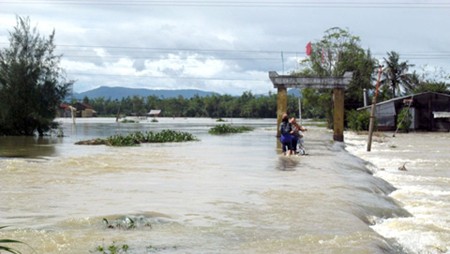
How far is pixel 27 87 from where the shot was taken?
1655 inches

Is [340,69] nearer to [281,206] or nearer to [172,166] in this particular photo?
[172,166]

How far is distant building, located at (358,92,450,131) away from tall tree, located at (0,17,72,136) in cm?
2879

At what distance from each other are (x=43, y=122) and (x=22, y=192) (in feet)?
103

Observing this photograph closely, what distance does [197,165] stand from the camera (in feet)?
65.4

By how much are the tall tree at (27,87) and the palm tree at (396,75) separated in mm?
48569

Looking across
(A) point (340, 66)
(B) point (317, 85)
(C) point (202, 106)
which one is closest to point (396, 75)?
(A) point (340, 66)

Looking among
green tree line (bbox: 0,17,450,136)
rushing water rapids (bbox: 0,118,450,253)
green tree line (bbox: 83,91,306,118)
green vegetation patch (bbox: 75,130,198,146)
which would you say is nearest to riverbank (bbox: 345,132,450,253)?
rushing water rapids (bbox: 0,118,450,253)

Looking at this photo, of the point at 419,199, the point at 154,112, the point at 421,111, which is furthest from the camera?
the point at 154,112

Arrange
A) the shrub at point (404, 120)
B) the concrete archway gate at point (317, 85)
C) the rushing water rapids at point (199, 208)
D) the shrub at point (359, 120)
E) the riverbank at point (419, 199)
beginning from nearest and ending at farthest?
the rushing water rapids at point (199, 208)
the riverbank at point (419, 199)
the concrete archway gate at point (317, 85)
the shrub at point (404, 120)
the shrub at point (359, 120)

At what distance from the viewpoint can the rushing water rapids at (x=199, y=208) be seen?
809 centimetres

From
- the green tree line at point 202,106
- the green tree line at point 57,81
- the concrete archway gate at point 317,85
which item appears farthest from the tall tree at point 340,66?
the green tree line at point 202,106

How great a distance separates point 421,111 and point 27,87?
34173mm

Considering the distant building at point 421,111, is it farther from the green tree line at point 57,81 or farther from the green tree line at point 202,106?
the green tree line at point 202,106

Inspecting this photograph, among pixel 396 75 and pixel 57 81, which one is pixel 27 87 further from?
pixel 396 75
